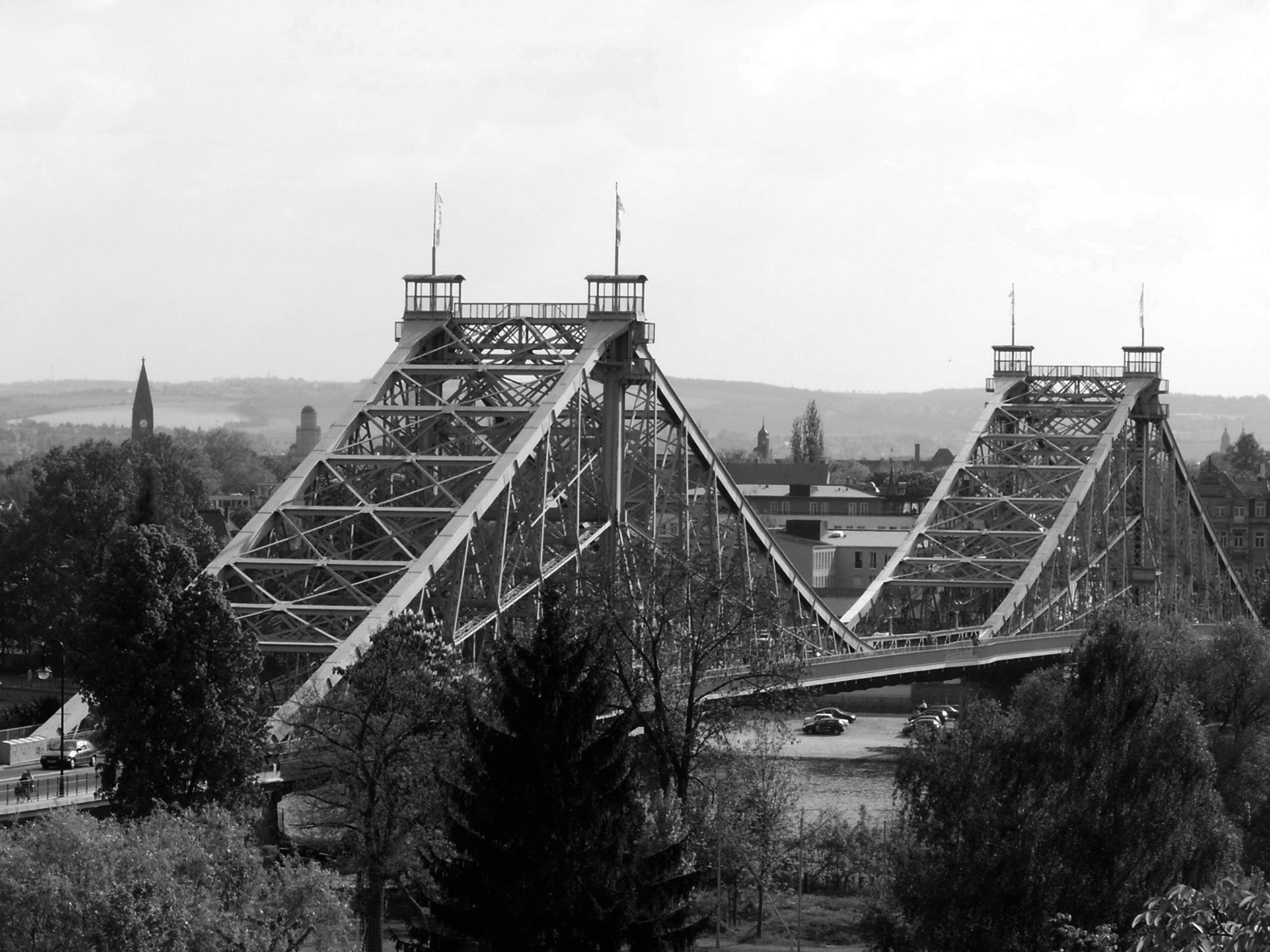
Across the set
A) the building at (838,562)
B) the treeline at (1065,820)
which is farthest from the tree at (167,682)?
the building at (838,562)

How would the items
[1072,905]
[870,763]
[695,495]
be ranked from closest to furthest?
1. [1072,905]
2. [695,495]
3. [870,763]

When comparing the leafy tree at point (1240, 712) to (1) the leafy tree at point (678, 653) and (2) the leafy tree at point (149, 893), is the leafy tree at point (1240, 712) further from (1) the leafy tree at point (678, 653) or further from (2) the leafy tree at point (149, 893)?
(2) the leafy tree at point (149, 893)

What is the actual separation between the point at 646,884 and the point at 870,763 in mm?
58844

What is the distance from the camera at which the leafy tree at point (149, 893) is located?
36.7m

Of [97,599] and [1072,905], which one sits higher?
[97,599]

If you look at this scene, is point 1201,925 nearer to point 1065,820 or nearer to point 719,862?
point 1065,820

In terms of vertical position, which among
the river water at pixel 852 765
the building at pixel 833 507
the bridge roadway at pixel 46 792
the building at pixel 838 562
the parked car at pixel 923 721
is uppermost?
the building at pixel 833 507

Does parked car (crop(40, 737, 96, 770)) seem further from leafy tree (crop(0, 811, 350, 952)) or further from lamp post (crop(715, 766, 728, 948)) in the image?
leafy tree (crop(0, 811, 350, 952))

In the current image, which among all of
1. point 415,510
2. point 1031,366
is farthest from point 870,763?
point 415,510

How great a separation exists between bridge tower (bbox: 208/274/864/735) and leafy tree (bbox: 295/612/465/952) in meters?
7.79

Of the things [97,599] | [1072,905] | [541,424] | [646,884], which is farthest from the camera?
[541,424]

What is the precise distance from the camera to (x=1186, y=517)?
407ft

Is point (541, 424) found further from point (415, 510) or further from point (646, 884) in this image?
point (646, 884)

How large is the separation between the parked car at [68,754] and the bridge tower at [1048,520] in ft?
152
